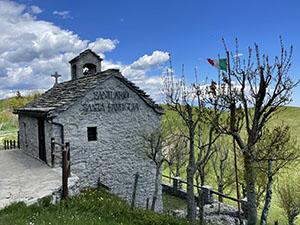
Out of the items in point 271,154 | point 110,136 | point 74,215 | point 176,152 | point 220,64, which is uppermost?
point 220,64

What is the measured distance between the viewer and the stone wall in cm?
1176

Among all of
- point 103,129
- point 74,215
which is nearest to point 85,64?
point 103,129

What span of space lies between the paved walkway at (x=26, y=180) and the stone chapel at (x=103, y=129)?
910mm

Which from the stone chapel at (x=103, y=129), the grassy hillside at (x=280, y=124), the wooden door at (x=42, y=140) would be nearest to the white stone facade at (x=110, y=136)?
the stone chapel at (x=103, y=129)

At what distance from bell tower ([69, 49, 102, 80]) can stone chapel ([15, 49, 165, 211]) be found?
2.77m

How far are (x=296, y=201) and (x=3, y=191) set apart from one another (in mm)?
17901

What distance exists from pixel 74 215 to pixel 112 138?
6411 millimetres

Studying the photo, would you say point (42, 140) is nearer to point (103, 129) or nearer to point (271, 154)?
point (103, 129)

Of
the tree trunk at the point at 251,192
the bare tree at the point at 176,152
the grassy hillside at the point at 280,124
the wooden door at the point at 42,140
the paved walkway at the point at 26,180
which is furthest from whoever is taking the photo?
the grassy hillside at the point at 280,124

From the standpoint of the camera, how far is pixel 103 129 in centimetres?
1259

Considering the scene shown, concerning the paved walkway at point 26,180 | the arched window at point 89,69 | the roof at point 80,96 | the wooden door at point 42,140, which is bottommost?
the paved walkway at point 26,180

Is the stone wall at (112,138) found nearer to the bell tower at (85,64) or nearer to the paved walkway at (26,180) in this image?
the paved walkway at (26,180)

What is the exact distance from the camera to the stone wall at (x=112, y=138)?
11.8 metres

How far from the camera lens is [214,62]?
970cm
